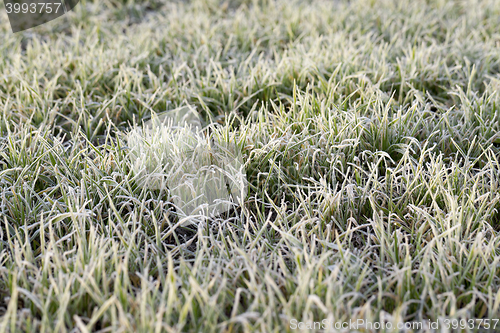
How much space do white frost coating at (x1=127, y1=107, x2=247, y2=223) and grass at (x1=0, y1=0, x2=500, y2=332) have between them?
5 cm

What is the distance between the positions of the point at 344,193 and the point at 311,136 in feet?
0.89

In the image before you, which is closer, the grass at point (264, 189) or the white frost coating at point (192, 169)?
the grass at point (264, 189)

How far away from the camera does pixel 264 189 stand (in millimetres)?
1528

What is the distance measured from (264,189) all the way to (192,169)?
0.29 meters

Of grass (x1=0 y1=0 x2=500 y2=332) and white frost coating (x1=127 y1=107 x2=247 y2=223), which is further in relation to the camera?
white frost coating (x1=127 y1=107 x2=247 y2=223)

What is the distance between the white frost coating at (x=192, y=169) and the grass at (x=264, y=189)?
5 cm

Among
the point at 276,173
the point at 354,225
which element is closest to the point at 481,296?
the point at 354,225

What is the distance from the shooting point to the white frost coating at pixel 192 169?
153cm

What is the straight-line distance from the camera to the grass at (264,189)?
111cm

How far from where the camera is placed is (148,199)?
157cm

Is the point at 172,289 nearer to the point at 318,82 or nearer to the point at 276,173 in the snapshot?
the point at 276,173

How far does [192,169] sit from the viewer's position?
5.25 feet

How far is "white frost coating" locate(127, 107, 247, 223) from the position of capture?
1.53 meters

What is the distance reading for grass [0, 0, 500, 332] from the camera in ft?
3.64
